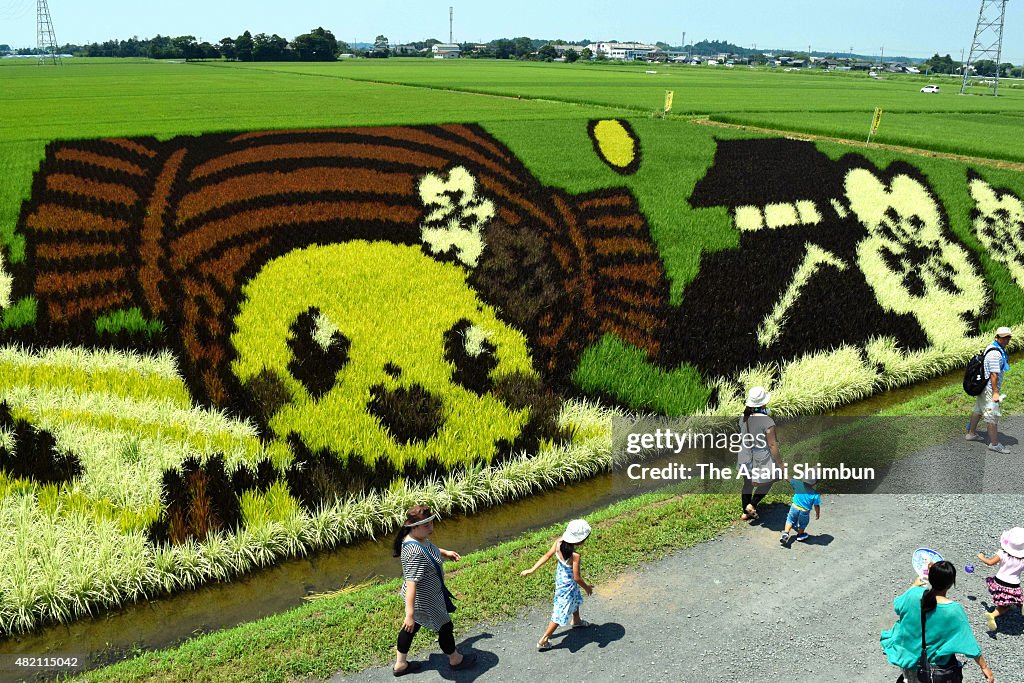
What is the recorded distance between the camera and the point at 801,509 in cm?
701

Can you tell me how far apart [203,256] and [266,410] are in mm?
5946

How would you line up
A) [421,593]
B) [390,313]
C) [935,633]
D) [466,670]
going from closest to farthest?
[935,633] < [421,593] < [466,670] < [390,313]

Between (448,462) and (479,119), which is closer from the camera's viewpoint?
(448,462)

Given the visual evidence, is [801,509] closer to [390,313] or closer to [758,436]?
[758,436]

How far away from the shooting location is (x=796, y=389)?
1184cm

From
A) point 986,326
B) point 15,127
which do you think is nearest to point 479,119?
point 15,127

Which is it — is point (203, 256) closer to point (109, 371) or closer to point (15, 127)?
point (109, 371)

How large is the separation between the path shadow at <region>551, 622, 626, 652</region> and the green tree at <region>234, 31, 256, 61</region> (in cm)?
12848

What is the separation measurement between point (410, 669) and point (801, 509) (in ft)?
12.9

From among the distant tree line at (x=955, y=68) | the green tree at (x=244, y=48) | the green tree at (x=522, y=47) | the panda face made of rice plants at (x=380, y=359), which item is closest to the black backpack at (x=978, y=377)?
the panda face made of rice plants at (x=380, y=359)

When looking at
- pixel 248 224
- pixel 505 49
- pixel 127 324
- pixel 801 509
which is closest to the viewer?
pixel 801 509

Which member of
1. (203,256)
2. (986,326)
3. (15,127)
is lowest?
(986,326)

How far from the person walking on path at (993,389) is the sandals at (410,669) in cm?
759

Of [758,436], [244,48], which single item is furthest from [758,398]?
[244,48]
